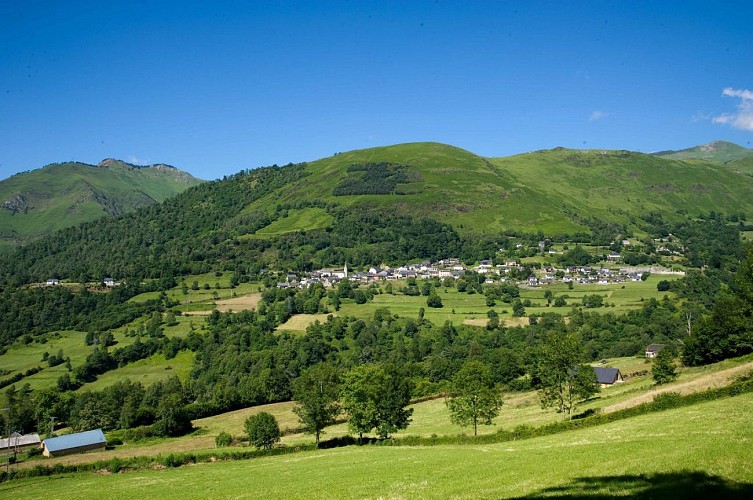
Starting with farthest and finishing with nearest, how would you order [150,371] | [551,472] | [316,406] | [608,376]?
[150,371] → [608,376] → [316,406] → [551,472]

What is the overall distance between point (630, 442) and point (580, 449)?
234 centimetres

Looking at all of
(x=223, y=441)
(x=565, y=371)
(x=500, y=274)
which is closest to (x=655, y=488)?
(x=565, y=371)

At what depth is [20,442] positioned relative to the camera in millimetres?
74875

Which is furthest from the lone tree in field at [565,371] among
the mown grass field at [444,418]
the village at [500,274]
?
the village at [500,274]

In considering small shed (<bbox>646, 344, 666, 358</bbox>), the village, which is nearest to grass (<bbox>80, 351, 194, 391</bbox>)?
the village

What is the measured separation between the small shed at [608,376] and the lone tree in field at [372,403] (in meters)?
31.3

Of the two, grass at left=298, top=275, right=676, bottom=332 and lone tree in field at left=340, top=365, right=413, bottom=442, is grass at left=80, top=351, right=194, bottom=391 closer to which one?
grass at left=298, top=275, right=676, bottom=332

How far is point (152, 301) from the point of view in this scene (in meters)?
160

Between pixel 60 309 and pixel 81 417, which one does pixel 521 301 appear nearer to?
pixel 81 417

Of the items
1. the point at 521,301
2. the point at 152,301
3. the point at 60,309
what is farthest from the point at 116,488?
the point at 60,309

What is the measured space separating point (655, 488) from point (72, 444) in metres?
71.0

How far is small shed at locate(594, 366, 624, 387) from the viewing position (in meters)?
70.1

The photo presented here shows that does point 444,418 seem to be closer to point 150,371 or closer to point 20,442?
point 20,442

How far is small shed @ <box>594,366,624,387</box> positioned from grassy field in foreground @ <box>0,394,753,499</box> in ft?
123
